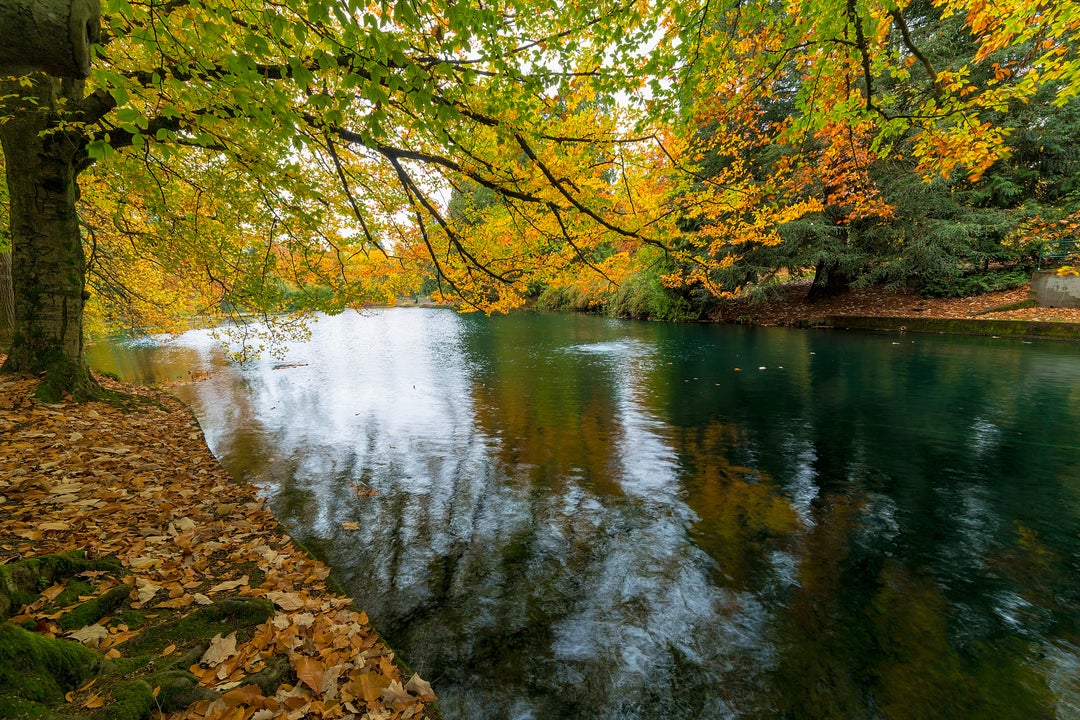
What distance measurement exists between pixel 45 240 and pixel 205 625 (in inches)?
266

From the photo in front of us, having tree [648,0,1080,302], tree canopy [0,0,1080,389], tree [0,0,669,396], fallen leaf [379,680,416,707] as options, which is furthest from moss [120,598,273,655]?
tree [648,0,1080,302]

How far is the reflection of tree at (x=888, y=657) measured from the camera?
10.2 ft

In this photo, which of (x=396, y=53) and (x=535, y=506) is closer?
(x=396, y=53)

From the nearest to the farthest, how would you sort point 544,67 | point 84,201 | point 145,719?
point 145,719 < point 544,67 < point 84,201

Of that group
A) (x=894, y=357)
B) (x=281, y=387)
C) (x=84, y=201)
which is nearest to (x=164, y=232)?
(x=84, y=201)

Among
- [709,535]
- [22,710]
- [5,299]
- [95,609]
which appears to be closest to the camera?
[22,710]

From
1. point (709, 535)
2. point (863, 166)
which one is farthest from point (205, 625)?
point (863, 166)

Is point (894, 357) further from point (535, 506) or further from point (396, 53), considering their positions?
point (396, 53)

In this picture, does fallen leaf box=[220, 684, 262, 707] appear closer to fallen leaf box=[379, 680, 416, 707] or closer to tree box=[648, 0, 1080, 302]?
fallen leaf box=[379, 680, 416, 707]

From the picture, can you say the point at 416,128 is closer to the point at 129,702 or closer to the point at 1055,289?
the point at 129,702

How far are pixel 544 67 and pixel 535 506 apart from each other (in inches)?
226

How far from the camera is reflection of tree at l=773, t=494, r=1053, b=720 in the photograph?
3.12 m

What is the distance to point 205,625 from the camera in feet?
8.95

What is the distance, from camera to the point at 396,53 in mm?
3463
